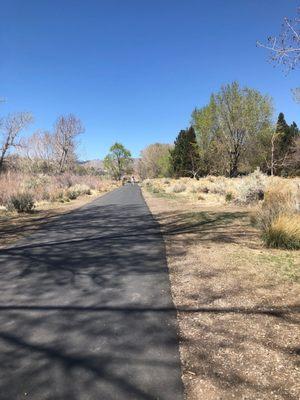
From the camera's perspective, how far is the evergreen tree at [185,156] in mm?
50062

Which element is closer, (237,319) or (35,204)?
(237,319)

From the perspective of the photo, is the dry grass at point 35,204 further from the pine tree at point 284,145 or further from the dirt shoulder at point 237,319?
the pine tree at point 284,145

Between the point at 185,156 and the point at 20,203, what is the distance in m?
40.9

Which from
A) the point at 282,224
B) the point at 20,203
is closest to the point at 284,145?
the point at 20,203

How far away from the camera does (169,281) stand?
5.35 meters

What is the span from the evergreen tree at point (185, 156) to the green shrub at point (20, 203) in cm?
3425

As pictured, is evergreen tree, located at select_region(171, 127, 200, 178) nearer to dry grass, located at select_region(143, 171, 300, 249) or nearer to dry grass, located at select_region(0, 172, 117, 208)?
dry grass, located at select_region(0, 172, 117, 208)

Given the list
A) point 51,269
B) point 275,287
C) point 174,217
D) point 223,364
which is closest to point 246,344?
point 223,364

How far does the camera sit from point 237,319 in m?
3.94

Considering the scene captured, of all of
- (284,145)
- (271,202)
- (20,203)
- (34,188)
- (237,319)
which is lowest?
(237,319)

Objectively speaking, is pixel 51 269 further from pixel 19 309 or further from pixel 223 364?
pixel 223 364

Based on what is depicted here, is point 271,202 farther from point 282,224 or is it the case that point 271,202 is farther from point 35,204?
point 35,204

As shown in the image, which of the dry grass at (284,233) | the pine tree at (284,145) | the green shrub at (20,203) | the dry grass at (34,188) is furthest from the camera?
the pine tree at (284,145)

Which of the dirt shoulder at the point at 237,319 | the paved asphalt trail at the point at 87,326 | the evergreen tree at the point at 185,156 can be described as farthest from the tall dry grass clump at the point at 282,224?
the evergreen tree at the point at 185,156
